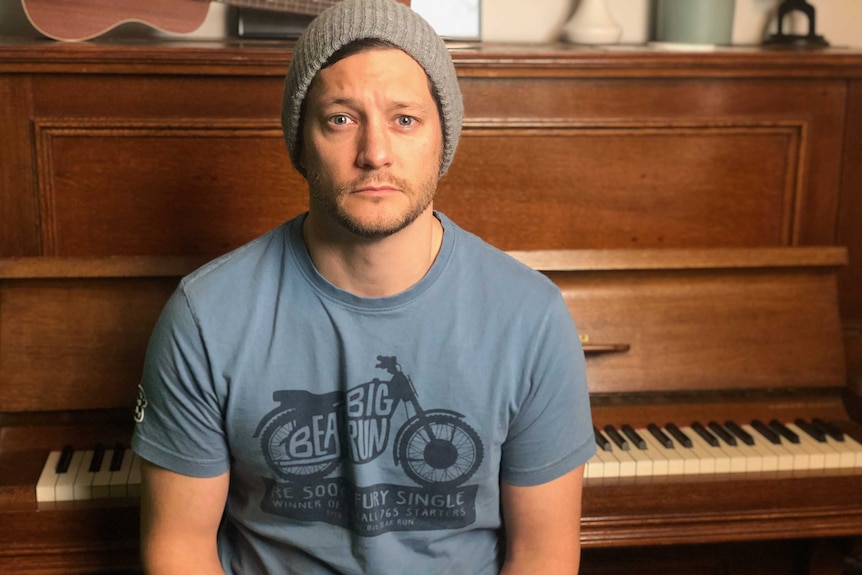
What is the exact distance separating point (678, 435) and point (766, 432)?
0.18 meters

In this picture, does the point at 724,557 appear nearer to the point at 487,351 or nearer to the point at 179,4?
the point at 487,351

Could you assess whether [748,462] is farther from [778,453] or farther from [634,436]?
[634,436]

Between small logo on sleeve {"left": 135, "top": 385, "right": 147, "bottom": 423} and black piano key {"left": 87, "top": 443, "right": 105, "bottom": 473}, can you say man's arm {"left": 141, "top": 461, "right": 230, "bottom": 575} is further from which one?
black piano key {"left": 87, "top": 443, "right": 105, "bottom": 473}

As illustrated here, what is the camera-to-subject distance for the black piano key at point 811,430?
210 cm

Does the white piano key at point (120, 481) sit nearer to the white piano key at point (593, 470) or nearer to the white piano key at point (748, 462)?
the white piano key at point (593, 470)

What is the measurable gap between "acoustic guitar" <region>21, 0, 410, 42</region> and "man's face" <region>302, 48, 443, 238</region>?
0.77 m

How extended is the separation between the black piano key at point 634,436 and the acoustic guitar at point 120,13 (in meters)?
1.02

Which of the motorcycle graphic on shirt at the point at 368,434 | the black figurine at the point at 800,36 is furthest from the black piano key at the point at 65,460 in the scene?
the black figurine at the point at 800,36

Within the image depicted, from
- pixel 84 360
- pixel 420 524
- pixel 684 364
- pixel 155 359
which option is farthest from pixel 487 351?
pixel 84 360

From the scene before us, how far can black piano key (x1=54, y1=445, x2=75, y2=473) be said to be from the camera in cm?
191

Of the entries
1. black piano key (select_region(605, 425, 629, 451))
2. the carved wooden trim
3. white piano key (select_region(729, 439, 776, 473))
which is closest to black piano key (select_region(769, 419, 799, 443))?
white piano key (select_region(729, 439, 776, 473))

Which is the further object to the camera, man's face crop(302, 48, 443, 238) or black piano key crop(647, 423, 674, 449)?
black piano key crop(647, 423, 674, 449)

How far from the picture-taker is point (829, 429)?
2.13 m

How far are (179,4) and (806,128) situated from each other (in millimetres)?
1387
